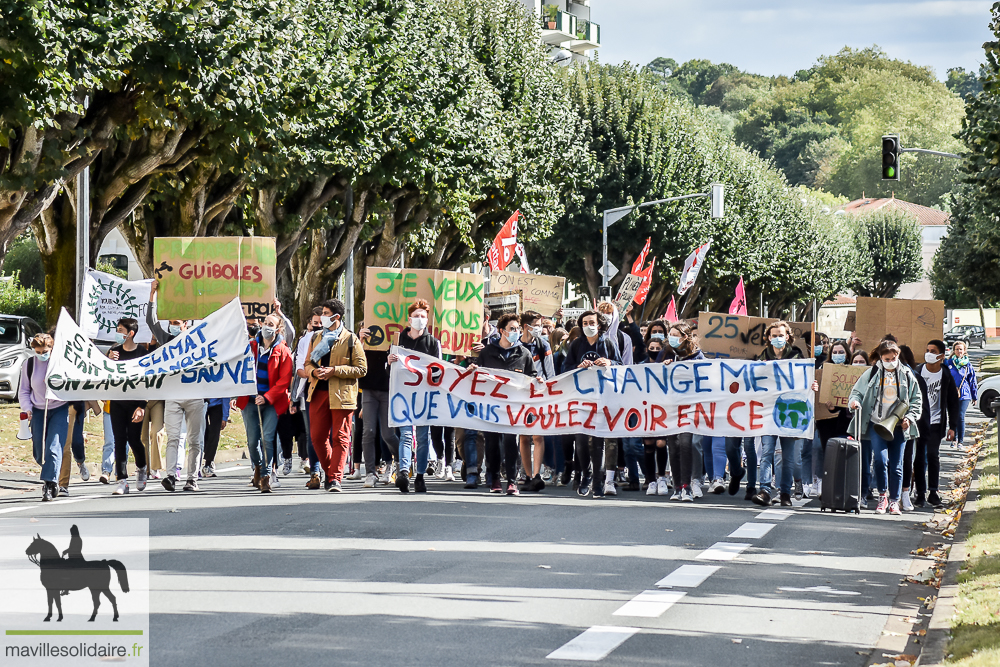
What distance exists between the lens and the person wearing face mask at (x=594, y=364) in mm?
14000

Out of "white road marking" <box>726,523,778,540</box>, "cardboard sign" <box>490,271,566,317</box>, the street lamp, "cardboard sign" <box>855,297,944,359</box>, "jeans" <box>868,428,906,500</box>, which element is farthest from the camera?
the street lamp

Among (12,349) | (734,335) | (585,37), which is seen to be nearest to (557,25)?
(585,37)

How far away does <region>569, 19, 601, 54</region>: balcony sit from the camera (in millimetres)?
85438

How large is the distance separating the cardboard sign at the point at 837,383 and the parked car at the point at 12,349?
17.7 metres

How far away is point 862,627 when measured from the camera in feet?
26.2

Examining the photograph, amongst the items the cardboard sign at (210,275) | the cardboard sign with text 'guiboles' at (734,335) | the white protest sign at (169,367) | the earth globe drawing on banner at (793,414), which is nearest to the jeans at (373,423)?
the white protest sign at (169,367)

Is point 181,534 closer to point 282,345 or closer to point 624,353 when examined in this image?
point 282,345

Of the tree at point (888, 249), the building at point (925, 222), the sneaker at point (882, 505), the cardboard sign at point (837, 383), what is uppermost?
the building at point (925, 222)

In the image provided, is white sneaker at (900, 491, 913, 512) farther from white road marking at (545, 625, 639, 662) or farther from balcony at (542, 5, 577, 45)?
balcony at (542, 5, 577, 45)

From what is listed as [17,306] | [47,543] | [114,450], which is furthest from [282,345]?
[17,306]

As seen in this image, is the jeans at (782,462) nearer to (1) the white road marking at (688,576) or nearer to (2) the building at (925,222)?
(1) the white road marking at (688,576)

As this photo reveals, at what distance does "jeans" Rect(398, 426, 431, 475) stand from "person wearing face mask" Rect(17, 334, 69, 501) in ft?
10.5

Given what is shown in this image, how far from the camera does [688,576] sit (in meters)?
9.34

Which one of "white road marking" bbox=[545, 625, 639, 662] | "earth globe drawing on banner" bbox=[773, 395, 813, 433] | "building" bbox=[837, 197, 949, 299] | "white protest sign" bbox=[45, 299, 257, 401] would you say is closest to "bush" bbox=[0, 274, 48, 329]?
"white protest sign" bbox=[45, 299, 257, 401]
